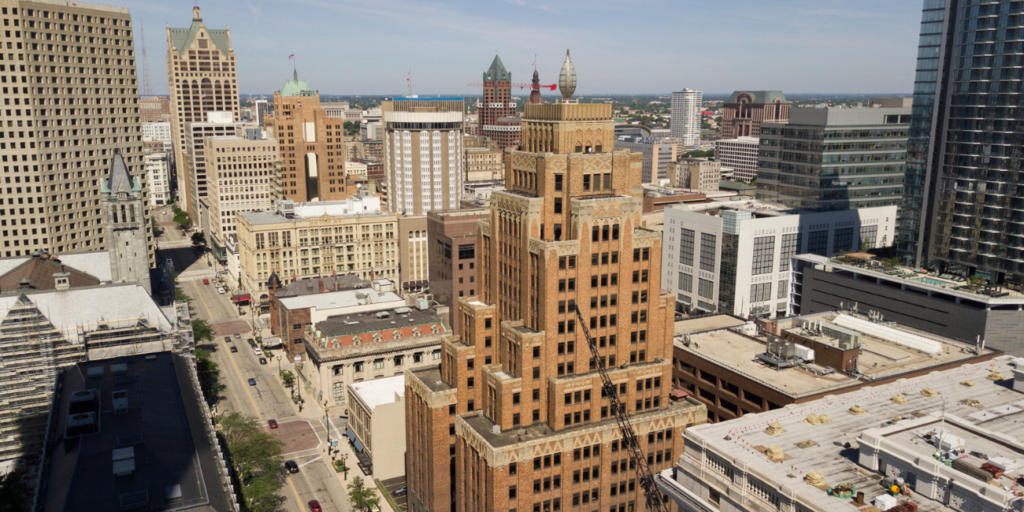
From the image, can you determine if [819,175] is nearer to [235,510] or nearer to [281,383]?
[281,383]

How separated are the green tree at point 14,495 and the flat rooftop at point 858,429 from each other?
285ft

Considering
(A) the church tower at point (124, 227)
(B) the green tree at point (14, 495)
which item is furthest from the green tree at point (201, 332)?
(B) the green tree at point (14, 495)

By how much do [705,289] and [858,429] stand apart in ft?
380

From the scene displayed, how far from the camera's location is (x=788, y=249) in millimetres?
191750

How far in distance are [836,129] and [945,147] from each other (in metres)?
41.5

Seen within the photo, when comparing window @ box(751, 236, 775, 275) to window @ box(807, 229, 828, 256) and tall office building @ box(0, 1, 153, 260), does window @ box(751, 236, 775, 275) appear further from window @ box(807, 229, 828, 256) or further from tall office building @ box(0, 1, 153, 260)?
tall office building @ box(0, 1, 153, 260)

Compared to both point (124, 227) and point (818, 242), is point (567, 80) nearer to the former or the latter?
point (124, 227)

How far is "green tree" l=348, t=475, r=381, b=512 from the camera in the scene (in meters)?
114

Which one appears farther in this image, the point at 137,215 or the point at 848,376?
the point at 137,215

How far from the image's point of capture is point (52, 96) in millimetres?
188000

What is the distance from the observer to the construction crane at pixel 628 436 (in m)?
91.5

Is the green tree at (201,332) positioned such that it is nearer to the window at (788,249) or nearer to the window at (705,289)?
the window at (705,289)

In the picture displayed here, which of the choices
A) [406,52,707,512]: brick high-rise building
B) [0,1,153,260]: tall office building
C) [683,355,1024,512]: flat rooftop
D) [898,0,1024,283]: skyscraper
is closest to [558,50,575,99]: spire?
[406,52,707,512]: brick high-rise building

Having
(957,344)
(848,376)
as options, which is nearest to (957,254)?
(957,344)
